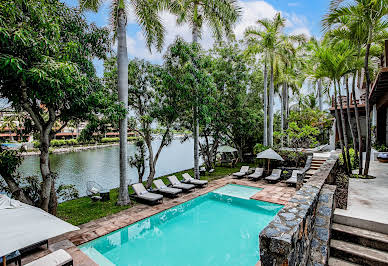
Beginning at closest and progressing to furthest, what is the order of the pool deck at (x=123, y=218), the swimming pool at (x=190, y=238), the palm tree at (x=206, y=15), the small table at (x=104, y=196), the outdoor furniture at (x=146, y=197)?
the pool deck at (x=123, y=218) < the swimming pool at (x=190, y=238) < the outdoor furniture at (x=146, y=197) < the small table at (x=104, y=196) < the palm tree at (x=206, y=15)

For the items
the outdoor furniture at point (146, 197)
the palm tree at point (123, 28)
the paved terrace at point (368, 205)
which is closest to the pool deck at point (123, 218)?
the outdoor furniture at point (146, 197)

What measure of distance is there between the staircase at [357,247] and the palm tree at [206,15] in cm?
951

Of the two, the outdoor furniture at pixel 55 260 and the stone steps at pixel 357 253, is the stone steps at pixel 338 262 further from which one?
the outdoor furniture at pixel 55 260

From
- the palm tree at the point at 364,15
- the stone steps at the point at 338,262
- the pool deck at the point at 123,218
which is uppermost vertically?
the palm tree at the point at 364,15

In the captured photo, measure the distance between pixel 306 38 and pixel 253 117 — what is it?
699 cm

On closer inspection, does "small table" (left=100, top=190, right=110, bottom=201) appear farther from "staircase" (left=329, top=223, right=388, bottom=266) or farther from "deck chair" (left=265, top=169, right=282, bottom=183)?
"staircase" (left=329, top=223, right=388, bottom=266)

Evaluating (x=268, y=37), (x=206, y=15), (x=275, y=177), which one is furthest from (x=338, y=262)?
(x=206, y=15)

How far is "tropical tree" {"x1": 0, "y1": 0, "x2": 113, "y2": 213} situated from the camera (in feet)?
16.6

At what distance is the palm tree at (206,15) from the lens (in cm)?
1263

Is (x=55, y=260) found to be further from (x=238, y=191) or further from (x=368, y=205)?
(x=238, y=191)

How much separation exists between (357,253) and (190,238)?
16.4 feet

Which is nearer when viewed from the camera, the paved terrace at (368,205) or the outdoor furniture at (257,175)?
the paved terrace at (368,205)

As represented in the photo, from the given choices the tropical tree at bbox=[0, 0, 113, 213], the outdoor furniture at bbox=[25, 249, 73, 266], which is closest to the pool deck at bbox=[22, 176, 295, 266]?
the outdoor furniture at bbox=[25, 249, 73, 266]

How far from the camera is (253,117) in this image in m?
17.5
